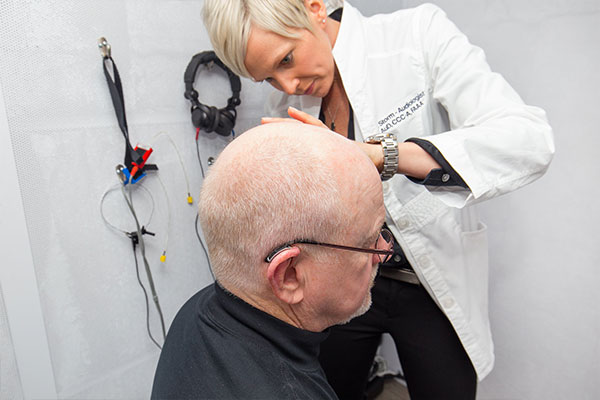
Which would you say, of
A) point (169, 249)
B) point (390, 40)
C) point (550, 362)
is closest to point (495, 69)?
point (390, 40)

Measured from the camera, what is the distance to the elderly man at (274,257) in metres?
0.55

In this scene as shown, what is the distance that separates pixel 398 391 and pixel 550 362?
75 cm

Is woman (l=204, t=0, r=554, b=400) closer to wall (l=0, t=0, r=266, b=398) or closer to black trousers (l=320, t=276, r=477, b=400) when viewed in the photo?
black trousers (l=320, t=276, r=477, b=400)

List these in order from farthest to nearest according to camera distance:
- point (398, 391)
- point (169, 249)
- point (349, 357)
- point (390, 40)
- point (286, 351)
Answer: point (398, 391) → point (169, 249) → point (349, 357) → point (390, 40) → point (286, 351)

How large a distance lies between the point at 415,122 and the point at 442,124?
10 cm

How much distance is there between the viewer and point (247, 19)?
0.85 meters

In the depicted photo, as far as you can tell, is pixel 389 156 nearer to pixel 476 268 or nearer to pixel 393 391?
pixel 476 268

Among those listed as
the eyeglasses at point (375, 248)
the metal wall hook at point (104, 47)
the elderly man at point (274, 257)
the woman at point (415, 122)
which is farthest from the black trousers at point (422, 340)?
the metal wall hook at point (104, 47)

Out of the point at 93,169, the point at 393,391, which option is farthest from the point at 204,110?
the point at 393,391

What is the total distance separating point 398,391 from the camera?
1.80 meters

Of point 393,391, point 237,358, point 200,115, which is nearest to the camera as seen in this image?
point 237,358

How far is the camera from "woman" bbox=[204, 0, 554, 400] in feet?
2.55

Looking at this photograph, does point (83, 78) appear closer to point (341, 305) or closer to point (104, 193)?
point (104, 193)

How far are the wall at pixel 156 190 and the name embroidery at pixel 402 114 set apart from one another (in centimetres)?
50
